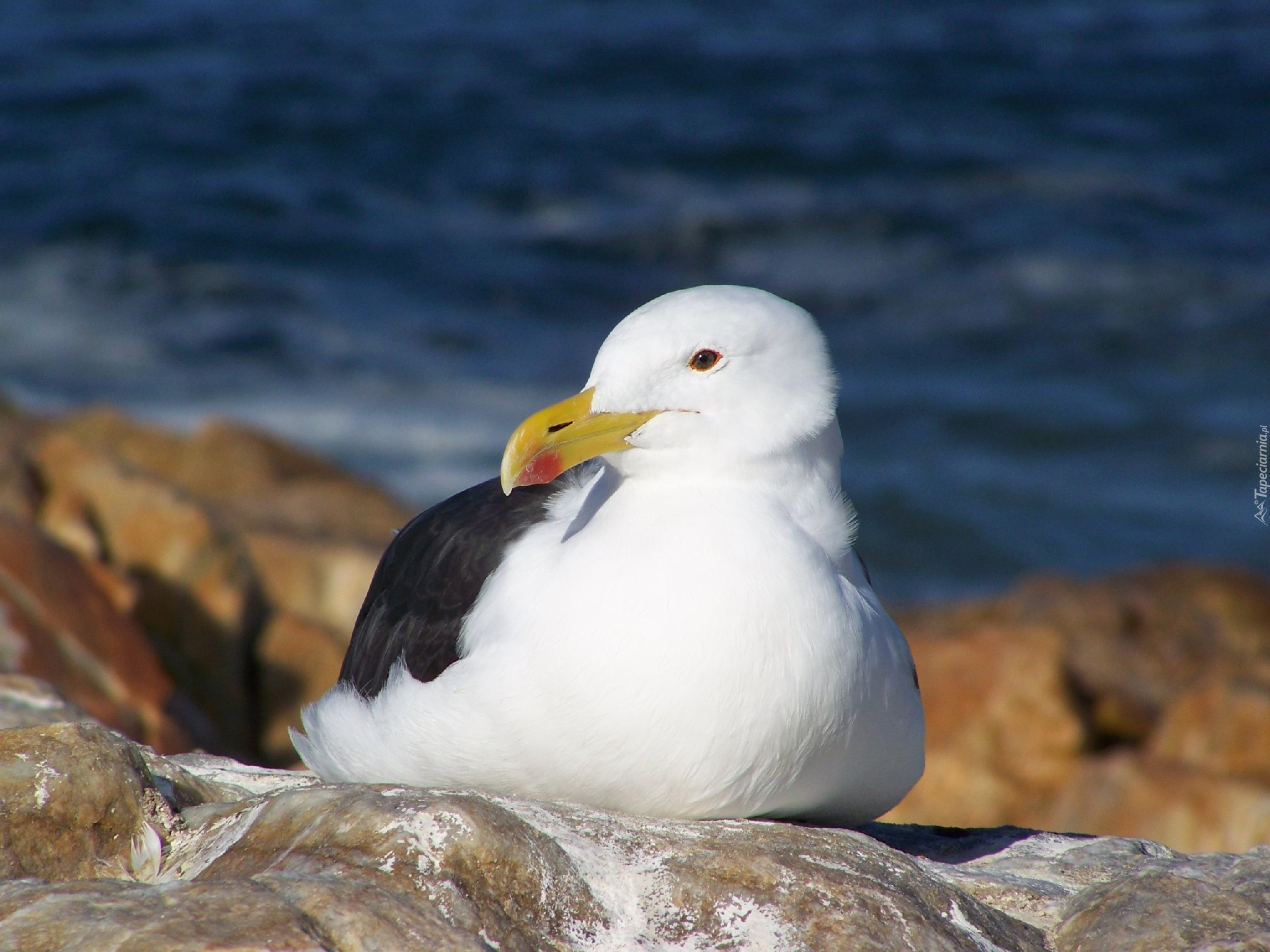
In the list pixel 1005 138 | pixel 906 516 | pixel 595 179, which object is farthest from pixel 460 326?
pixel 1005 138

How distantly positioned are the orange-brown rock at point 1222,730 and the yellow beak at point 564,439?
559cm

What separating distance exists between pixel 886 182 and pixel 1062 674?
13.8m

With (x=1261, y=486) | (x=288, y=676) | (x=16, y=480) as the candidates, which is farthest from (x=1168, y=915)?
(x=1261, y=486)

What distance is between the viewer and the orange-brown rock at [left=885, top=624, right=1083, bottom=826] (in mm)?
8328

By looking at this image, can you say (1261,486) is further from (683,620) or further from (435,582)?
(683,620)

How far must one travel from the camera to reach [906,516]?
Result: 14359 mm

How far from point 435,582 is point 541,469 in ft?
2.50

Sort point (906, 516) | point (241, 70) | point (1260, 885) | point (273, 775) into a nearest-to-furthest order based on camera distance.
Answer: point (1260, 885), point (273, 775), point (906, 516), point (241, 70)

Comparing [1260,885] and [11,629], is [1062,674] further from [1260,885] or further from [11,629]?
[11,629]

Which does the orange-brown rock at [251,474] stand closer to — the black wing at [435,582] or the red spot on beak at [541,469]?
the black wing at [435,582]

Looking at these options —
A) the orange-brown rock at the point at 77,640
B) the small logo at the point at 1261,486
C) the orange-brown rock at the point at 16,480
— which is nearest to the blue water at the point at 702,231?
the small logo at the point at 1261,486

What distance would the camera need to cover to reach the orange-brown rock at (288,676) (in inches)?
326

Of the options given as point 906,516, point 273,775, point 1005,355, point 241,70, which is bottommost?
point 906,516

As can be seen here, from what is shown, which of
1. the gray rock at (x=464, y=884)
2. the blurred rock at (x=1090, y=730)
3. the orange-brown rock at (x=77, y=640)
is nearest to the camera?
the gray rock at (x=464, y=884)
